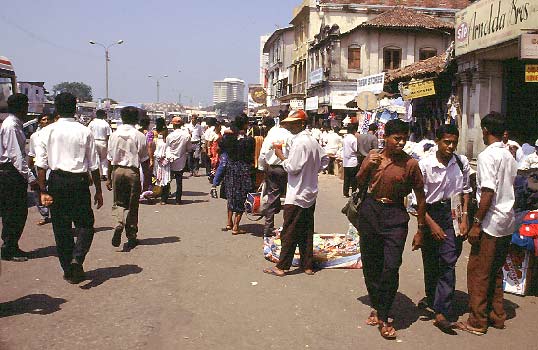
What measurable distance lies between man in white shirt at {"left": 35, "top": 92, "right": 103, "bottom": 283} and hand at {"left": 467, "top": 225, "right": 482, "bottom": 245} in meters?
3.89

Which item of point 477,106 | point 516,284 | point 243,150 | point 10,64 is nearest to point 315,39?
point 10,64

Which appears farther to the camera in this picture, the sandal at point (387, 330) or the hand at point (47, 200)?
the hand at point (47, 200)

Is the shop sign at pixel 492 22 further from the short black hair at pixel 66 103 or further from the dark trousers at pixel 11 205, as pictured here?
the dark trousers at pixel 11 205

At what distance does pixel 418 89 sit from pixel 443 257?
968 cm

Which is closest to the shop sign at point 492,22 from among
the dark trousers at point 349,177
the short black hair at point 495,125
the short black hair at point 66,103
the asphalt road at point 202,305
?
the dark trousers at point 349,177

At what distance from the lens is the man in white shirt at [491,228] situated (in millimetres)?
4832

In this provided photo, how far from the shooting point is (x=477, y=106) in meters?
13.3

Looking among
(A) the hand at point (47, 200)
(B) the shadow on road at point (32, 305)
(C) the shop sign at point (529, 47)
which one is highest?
(C) the shop sign at point (529, 47)

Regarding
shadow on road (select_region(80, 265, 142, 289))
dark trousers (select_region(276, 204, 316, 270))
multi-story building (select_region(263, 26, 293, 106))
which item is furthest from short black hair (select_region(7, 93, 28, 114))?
multi-story building (select_region(263, 26, 293, 106))

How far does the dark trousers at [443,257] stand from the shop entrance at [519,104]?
862cm

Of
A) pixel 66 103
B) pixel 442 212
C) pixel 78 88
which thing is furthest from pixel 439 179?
pixel 78 88

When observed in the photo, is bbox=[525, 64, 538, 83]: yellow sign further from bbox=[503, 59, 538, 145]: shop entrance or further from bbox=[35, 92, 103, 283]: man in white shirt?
bbox=[35, 92, 103, 283]: man in white shirt

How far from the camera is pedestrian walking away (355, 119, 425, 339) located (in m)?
4.86

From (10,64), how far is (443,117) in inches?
551
